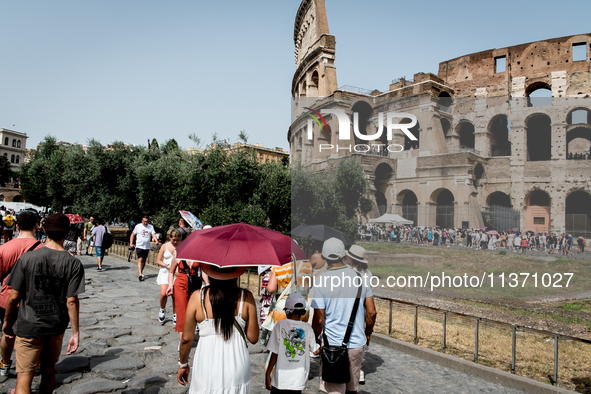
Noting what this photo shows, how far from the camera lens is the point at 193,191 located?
48.6 feet

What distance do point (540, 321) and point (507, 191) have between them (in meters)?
2.45

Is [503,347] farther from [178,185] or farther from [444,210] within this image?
[178,185]

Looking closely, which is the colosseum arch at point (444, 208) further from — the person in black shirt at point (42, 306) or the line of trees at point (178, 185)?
the line of trees at point (178, 185)

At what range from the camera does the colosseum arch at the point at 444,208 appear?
24.2 feet

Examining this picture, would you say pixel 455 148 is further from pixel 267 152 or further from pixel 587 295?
pixel 267 152

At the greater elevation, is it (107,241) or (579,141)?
(579,141)

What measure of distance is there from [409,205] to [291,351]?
16.9 feet

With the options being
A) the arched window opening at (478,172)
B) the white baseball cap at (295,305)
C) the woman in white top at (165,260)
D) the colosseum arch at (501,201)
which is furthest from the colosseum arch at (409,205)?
the white baseball cap at (295,305)

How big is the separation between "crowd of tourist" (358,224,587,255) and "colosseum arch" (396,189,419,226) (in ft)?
0.82

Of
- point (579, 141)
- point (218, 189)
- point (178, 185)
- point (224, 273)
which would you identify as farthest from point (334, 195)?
point (579, 141)

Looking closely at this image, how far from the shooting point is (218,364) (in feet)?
7.48

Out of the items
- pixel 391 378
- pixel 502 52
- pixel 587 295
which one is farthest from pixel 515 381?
pixel 502 52

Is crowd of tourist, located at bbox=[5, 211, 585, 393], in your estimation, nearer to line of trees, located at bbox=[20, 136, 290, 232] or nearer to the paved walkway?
the paved walkway

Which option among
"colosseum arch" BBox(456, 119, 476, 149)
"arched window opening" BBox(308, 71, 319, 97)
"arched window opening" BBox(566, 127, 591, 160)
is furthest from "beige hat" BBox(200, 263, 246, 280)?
"arched window opening" BBox(566, 127, 591, 160)
